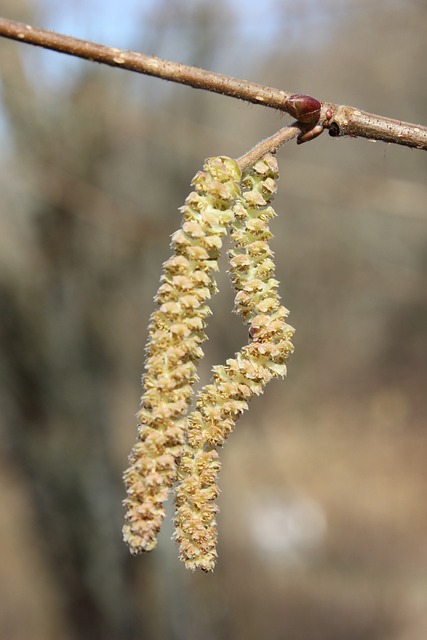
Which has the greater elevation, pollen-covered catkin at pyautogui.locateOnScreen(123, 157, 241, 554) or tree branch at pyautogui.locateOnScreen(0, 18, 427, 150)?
tree branch at pyautogui.locateOnScreen(0, 18, 427, 150)

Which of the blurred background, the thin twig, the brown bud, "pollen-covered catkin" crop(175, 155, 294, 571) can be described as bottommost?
"pollen-covered catkin" crop(175, 155, 294, 571)

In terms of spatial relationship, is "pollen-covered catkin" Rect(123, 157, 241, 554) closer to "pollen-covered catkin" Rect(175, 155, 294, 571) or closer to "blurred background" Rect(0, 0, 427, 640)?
"pollen-covered catkin" Rect(175, 155, 294, 571)

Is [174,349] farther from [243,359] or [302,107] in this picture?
Answer: [302,107]

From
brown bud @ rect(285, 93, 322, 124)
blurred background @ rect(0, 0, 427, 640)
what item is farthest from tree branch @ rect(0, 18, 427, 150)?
blurred background @ rect(0, 0, 427, 640)

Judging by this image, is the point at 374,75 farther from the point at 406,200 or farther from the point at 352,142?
the point at 406,200

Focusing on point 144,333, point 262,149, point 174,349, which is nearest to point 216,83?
point 262,149

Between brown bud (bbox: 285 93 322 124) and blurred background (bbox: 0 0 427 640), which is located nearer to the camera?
brown bud (bbox: 285 93 322 124)
